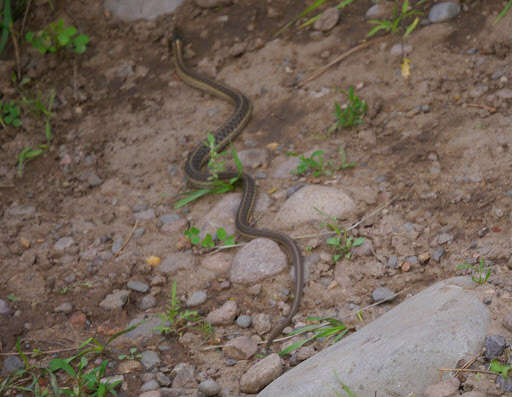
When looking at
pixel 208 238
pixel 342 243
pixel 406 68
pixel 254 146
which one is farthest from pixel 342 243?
pixel 406 68

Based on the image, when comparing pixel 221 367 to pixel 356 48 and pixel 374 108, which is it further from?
pixel 356 48

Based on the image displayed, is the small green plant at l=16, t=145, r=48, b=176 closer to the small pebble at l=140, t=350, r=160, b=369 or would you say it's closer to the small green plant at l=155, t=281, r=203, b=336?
the small green plant at l=155, t=281, r=203, b=336

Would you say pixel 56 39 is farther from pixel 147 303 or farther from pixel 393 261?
pixel 393 261

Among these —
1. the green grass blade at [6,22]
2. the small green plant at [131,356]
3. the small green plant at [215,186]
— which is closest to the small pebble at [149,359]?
the small green plant at [131,356]

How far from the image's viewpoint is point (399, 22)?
4.58m

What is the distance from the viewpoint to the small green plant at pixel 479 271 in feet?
7.61

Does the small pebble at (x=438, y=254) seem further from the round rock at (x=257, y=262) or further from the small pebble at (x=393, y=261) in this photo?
the round rock at (x=257, y=262)


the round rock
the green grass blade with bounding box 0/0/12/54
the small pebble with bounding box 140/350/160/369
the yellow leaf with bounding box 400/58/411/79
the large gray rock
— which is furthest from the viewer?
the green grass blade with bounding box 0/0/12/54

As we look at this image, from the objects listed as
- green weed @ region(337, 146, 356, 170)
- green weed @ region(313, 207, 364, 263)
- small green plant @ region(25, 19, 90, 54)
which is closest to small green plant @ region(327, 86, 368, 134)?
green weed @ region(337, 146, 356, 170)

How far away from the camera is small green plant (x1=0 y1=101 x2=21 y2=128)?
5113 mm

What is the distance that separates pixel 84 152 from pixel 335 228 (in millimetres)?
2625

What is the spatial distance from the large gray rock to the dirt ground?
0.17 m

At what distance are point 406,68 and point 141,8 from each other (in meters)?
2.99

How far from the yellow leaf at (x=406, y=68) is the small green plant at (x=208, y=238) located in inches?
75.9
